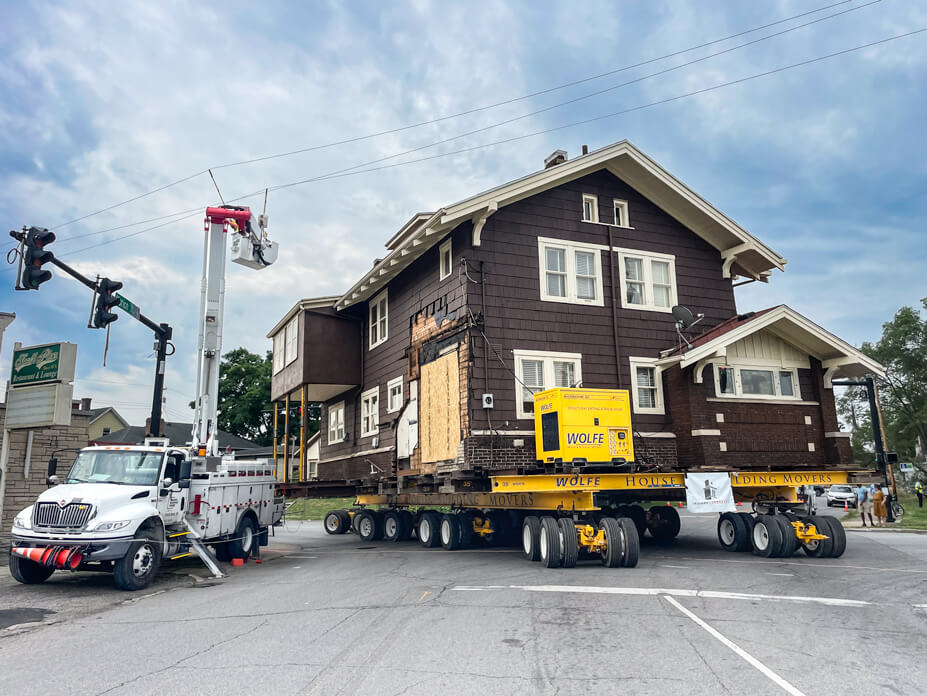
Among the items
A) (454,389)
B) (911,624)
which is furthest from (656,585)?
(454,389)

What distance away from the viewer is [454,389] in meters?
17.5

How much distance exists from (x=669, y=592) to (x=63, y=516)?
10224 mm

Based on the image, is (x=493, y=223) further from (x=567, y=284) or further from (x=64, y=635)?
(x=64, y=635)

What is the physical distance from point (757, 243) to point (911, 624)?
1363 centimetres

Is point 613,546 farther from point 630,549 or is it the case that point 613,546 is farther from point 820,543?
point 820,543

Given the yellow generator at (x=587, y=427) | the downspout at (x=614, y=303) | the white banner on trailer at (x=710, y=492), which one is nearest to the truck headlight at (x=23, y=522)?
the yellow generator at (x=587, y=427)

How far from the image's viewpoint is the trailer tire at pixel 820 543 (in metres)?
15.7

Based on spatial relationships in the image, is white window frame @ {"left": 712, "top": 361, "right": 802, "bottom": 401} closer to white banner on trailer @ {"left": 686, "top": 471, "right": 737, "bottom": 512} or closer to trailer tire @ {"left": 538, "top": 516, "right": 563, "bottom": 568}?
white banner on trailer @ {"left": 686, "top": 471, "right": 737, "bottom": 512}

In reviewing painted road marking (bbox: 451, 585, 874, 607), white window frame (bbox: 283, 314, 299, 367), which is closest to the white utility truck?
painted road marking (bbox: 451, 585, 874, 607)

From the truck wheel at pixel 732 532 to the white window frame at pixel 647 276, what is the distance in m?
5.80

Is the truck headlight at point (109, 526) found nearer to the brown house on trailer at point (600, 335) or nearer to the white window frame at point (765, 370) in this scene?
the brown house on trailer at point (600, 335)

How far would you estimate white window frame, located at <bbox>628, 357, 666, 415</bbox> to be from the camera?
18.4 meters

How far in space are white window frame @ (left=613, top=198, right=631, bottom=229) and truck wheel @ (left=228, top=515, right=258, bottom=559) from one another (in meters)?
12.7

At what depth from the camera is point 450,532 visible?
1983cm
